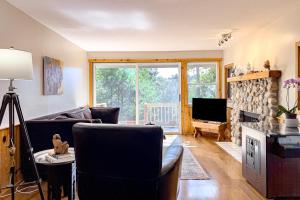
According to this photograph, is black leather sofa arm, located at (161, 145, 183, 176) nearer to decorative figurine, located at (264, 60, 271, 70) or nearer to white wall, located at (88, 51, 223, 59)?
decorative figurine, located at (264, 60, 271, 70)

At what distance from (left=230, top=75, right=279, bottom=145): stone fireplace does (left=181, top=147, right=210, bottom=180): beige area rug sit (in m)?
1.11

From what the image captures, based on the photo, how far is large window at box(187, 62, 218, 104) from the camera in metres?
7.78

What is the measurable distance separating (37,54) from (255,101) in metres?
3.73

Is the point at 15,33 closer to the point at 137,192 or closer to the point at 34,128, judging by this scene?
the point at 34,128

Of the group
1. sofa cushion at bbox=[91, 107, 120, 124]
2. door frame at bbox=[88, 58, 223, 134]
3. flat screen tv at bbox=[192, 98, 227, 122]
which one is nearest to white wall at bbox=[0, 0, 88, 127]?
sofa cushion at bbox=[91, 107, 120, 124]

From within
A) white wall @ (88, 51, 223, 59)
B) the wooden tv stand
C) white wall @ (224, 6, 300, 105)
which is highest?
white wall @ (88, 51, 223, 59)

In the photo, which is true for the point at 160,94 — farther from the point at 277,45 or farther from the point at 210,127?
the point at 277,45

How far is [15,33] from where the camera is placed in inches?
144

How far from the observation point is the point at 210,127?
688 cm

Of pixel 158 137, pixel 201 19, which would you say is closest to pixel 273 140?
pixel 158 137

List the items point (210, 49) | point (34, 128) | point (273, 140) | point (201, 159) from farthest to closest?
point (210, 49), point (201, 159), point (34, 128), point (273, 140)

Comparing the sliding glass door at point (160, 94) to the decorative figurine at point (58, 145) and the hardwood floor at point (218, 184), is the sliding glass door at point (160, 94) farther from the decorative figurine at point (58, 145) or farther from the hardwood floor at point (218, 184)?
the decorative figurine at point (58, 145)

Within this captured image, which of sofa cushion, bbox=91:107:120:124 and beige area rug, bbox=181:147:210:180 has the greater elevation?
sofa cushion, bbox=91:107:120:124

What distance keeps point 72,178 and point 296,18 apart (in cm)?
342
